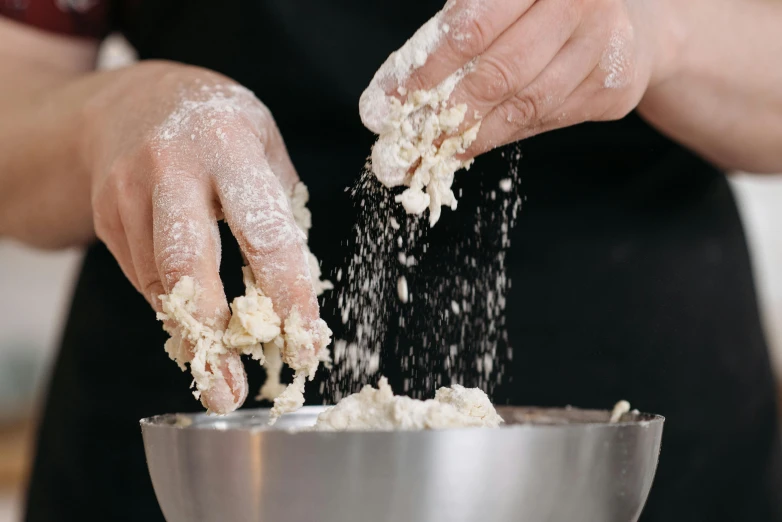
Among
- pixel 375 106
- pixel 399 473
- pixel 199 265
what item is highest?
pixel 375 106

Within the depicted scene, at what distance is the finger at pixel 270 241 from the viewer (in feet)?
1.73

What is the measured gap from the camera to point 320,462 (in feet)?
1.40

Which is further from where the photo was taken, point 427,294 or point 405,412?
point 427,294

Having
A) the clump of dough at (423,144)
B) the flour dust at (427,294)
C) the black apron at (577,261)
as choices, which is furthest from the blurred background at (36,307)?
the clump of dough at (423,144)

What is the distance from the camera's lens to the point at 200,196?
0.55 m

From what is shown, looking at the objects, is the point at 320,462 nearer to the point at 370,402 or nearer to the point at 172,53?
the point at 370,402

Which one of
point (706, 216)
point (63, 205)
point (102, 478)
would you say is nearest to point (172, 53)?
point (63, 205)

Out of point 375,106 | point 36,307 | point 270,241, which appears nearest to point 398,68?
point 375,106

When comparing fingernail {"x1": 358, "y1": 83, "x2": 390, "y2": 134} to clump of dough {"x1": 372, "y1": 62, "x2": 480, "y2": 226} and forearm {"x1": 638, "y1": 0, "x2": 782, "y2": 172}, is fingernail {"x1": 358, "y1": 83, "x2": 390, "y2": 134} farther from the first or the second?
forearm {"x1": 638, "y1": 0, "x2": 782, "y2": 172}

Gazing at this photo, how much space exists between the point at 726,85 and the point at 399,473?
54 centimetres

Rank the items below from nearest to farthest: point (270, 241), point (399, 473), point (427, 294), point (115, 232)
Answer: point (399, 473), point (270, 241), point (115, 232), point (427, 294)

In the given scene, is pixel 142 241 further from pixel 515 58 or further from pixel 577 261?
pixel 577 261

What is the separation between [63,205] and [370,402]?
447mm

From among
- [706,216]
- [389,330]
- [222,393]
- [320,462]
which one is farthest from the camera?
[706,216]
